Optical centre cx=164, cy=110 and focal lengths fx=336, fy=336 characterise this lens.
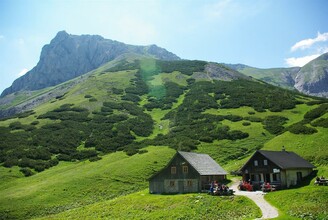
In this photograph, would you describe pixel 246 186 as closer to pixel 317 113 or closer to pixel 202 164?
pixel 202 164

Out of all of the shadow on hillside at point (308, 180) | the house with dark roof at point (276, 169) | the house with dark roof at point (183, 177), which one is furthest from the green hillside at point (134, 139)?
the house with dark roof at point (183, 177)

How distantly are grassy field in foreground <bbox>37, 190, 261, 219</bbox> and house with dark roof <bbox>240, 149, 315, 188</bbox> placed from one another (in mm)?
11458

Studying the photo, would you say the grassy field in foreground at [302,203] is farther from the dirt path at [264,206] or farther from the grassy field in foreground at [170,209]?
the grassy field in foreground at [170,209]

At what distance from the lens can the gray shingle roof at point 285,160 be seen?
163 ft

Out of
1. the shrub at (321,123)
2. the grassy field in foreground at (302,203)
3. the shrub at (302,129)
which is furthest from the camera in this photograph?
the shrub at (321,123)

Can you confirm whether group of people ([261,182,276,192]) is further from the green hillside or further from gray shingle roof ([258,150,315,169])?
the green hillside

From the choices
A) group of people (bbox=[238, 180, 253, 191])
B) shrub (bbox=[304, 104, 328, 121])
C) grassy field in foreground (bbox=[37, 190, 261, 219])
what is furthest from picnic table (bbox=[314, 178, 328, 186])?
shrub (bbox=[304, 104, 328, 121])

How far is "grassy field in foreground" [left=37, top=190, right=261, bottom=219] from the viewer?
37.0 m

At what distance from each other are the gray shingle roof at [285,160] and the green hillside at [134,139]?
10.1 feet

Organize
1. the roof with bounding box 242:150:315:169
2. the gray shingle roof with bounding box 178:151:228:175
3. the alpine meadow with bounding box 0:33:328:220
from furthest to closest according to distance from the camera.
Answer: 1. the gray shingle roof with bounding box 178:151:228:175
2. the roof with bounding box 242:150:315:169
3. the alpine meadow with bounding box 0:33:328:220

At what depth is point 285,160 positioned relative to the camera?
52.2 meters

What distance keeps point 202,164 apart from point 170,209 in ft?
57.3

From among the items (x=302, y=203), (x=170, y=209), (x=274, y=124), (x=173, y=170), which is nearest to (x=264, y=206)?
(x=302, y=203)

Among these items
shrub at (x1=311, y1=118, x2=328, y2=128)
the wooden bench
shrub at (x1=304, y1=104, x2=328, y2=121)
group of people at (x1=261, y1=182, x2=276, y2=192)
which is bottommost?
group of people at (x1=261, y1=182, x2=276, y2=192)
